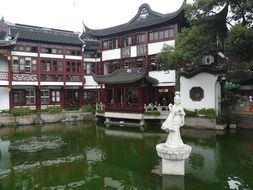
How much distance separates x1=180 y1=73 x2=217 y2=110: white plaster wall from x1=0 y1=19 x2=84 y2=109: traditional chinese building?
10.9 metres

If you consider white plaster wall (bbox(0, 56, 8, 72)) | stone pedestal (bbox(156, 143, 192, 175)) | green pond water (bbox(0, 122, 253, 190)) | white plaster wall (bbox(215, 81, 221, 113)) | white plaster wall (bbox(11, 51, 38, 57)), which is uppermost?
white plaster wall (bbox(11, 51, 38, 57))

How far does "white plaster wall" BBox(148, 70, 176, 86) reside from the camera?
23231mm

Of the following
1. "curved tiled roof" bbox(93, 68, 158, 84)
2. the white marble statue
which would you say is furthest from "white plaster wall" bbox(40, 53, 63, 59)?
the white marble statue

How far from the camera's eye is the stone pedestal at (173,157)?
900 cm

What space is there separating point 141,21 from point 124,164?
17.2 meters

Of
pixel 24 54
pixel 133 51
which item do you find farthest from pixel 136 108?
pixel 24 54

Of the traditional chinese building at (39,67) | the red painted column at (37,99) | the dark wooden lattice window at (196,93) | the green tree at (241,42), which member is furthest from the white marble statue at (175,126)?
the red painted column at (37,99)

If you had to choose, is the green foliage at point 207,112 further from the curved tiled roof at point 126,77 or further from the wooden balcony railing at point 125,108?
the curved tiled roof at point 126,77

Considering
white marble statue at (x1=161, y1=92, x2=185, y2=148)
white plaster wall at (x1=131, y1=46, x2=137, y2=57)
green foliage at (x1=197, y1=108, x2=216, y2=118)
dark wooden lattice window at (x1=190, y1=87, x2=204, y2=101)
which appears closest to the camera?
white marble statue at (x1=161, y1=92, x2=185, y2=148)

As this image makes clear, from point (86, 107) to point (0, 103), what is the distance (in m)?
7.36

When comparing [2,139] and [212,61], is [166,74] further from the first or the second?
[2,139]

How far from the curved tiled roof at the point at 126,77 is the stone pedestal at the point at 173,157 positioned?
12.8m

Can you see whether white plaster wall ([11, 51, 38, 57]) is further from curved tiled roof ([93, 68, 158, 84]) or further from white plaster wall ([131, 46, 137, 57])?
white plaster wall ([131, 46, 137, 57])

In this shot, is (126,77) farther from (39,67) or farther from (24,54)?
(24,54)
